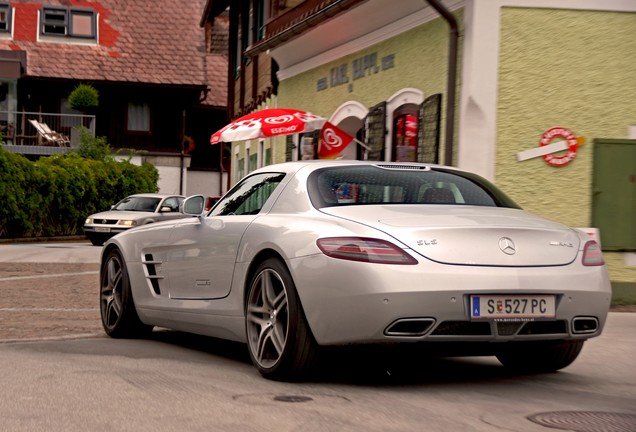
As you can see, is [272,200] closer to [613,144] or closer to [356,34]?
[613,144]

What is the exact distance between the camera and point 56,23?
1972 inches

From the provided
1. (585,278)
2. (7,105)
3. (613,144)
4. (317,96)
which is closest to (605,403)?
(585,278)

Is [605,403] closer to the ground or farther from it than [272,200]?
closer to the ground

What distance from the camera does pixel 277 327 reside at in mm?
6926

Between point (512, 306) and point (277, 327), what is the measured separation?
53.7 inches

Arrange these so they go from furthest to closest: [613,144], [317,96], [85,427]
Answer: [317,96] → [613,144] → [85,427]

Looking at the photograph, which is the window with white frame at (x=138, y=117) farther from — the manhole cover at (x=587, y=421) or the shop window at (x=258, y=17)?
the manhole cover at (x=587, y=421)

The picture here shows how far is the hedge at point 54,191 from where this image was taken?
99.8 ft

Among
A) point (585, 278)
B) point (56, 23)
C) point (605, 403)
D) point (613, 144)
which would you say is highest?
point (56, 23)

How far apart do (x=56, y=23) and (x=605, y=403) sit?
4630 centimetres

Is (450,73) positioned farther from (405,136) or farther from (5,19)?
(5,19)

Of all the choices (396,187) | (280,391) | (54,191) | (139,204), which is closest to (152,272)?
(396,187)

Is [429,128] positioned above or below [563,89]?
below

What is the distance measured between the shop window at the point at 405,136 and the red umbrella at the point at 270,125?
4.97ft
